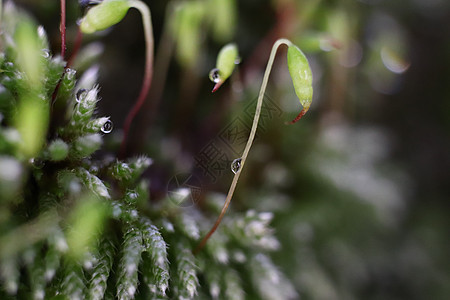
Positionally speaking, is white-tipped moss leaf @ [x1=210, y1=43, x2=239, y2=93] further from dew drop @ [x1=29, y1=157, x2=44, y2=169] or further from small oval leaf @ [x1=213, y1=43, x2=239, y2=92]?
dew drop @ [x1=29, y1=157, x2=44, y2=169]

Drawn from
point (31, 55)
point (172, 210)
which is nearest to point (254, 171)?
point (172, 210)

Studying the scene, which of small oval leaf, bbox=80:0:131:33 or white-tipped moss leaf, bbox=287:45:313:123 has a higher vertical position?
white-tipped moss leaf, bbox=287:45:313:123

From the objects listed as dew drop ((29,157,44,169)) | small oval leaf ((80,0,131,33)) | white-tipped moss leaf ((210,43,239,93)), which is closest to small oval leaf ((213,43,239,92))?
white-tipped moss leaf ((210,43,239,93))

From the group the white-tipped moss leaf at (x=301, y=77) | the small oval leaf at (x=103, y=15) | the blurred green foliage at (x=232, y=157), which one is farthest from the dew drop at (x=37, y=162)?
the white-tipped moss leaf at (x=301, y=77)

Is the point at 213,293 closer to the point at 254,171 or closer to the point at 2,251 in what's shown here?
the point at 2,251

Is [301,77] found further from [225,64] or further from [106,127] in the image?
[106,127]

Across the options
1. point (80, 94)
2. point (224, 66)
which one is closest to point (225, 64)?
point (224, 66)

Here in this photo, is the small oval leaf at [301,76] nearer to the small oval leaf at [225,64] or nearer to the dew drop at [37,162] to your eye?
the small oval leaf at [225,64]
